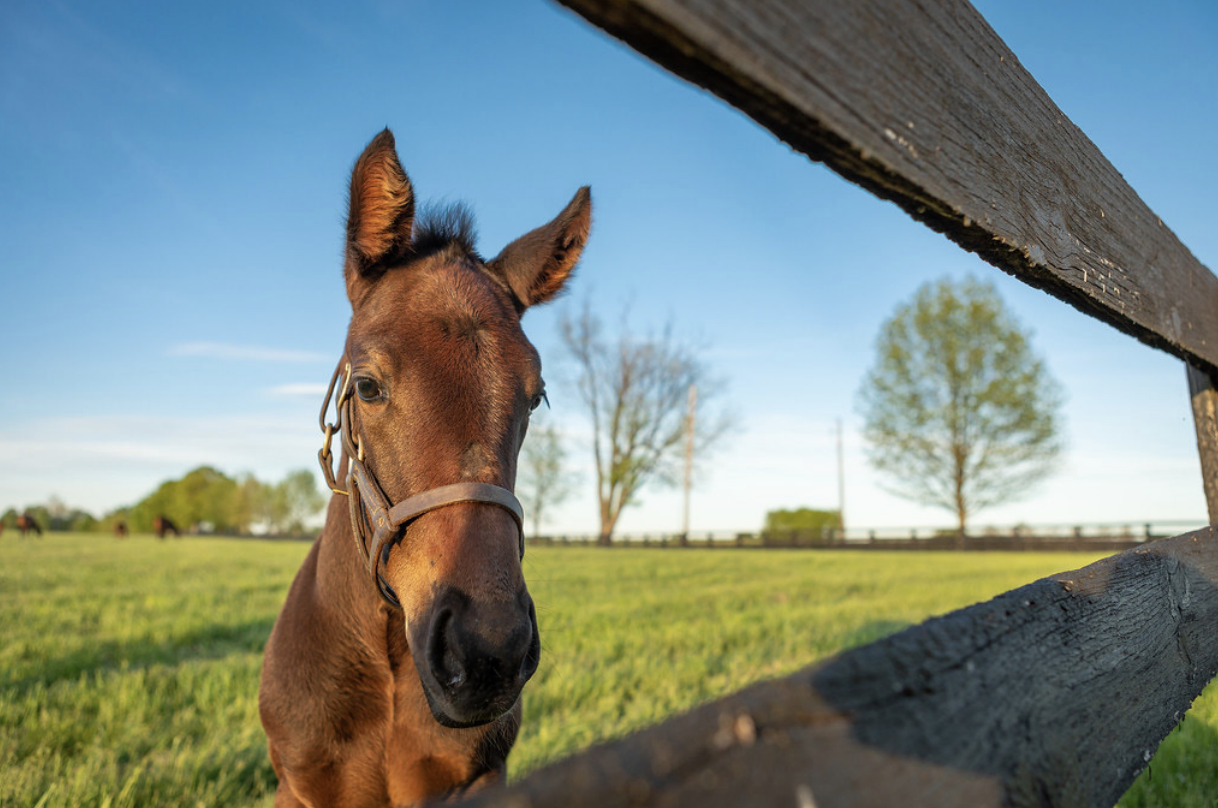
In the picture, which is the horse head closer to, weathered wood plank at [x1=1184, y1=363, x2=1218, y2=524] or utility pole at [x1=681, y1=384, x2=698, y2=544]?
weathered wood plank at [x1=1184, y1=363, x2=1218, y2=524]

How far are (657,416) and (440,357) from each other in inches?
1446

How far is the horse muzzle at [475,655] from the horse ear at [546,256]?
1580mm

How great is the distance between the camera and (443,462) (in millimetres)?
2018

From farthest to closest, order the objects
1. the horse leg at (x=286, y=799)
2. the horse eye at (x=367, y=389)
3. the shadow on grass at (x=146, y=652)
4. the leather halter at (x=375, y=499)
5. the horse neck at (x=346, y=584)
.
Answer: the shadow on grass at (x=146, y=652) → the horse leg at (x=286, y=799) → the horse neck at (x=346, y=584) → the horse eye at (x=367, y=389) → the leather halter at (x=375, y=499)

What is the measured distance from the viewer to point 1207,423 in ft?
8.98

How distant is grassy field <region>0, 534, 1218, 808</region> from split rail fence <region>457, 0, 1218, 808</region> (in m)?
1.62

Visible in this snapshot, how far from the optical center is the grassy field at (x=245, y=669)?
11.7ft

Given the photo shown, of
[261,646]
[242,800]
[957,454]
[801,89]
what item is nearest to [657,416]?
[957,454]

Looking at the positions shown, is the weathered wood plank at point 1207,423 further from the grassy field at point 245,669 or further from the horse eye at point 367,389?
the horse eye at point 367,389

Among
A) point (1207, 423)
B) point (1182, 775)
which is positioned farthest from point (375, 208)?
point (1182, 775)

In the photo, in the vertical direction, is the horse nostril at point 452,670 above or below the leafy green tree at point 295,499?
below

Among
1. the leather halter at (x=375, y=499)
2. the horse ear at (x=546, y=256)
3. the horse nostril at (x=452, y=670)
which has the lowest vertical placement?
the horse nostril at (x=452, y=670)

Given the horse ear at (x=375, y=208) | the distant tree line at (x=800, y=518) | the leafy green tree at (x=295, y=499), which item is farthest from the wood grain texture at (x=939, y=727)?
the leafy green tree at (x=295, y=499)

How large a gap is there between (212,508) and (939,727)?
108 meters
